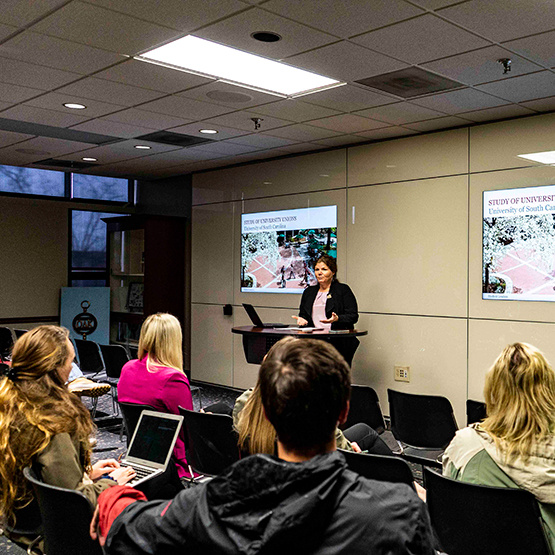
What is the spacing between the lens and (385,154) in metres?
6.76

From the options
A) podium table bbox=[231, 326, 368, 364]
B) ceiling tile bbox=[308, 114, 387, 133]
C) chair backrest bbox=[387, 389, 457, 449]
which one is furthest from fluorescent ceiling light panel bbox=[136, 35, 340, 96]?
chair backrest bbox=[387, 389, 457, 449]

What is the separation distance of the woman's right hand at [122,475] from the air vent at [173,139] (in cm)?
485

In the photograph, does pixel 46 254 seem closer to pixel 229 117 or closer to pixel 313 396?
pixel 229 117

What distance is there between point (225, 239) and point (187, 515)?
24.7 ft

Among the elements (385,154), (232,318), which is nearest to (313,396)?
(385,154)

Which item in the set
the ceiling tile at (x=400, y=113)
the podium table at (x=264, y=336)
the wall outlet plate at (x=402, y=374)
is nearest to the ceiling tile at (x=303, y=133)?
the ceiling tile at (x=400, y=113)

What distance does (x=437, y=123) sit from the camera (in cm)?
604

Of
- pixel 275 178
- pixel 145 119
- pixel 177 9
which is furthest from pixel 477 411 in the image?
pixel 275 178

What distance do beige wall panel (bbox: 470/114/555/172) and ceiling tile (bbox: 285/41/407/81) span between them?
188 cm

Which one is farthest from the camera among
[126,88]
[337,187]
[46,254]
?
[46,254]

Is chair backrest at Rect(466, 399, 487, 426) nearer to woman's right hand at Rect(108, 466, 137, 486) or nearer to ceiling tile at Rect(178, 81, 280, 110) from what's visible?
woman's right hand at Rect(108, 466, 137, 486)

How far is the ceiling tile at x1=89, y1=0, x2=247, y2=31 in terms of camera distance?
336 cm

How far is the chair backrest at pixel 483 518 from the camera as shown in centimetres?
218

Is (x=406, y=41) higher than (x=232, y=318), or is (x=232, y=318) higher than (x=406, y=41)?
(x=406, y=41)
